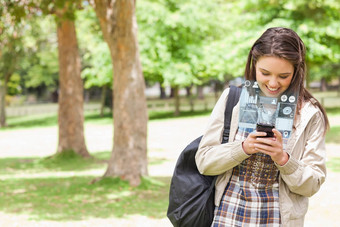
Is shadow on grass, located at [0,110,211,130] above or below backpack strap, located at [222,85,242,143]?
below

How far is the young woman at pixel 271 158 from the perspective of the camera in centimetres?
229

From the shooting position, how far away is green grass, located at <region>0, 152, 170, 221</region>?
324 inches

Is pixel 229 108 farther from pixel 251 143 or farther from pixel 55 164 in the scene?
pixel 55 164

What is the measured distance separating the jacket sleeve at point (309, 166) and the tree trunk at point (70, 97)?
13541 millimetres

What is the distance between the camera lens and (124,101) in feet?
31.8

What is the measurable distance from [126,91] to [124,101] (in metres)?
0.21

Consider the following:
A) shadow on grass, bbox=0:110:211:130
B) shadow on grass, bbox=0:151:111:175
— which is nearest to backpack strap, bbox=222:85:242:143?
shadow on grass, bbox=0:151:111:175

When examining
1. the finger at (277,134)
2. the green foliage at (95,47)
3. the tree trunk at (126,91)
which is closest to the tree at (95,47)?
the green foliage at (95,47)

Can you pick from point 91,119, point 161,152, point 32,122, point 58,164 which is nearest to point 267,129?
point 58,164

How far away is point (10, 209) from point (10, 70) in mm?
26814

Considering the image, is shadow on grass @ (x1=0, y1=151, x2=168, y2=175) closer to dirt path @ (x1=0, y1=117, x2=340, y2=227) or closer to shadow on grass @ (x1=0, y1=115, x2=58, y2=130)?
dirt path @ (x1=0, y1=117, x2=340, y2=227)

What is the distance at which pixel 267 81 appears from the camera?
90.7 inches

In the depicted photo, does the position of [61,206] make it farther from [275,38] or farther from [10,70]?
[10,70]

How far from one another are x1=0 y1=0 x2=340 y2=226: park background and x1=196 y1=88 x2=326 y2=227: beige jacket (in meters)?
0.50
